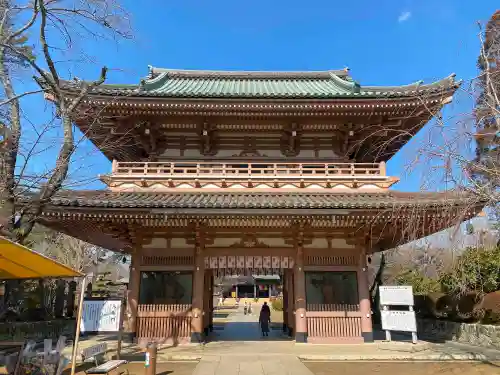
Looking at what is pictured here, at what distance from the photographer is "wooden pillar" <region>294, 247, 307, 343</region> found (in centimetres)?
1146

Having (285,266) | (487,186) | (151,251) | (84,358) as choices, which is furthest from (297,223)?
(84,358)

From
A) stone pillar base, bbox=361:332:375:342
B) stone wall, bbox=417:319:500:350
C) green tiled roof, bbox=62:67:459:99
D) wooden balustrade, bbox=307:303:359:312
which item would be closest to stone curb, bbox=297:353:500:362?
stone pillar base, bbox=361:332:375:342

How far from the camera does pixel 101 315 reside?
904cm

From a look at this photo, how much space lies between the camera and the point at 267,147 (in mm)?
14203

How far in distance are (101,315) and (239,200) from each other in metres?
5.01

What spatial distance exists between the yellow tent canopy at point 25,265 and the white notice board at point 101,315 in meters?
1.85

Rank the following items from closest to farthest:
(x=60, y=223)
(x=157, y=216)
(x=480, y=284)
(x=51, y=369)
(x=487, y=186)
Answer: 1. (x=487, y=186)
2. (x=51, y=369)
3. (x=157, y=216)
4. (x=60, y=223)
5. (x=480, y=284)

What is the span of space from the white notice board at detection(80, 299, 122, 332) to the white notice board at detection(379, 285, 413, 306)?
8.78 m

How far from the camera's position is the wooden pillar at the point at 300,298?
11461mm

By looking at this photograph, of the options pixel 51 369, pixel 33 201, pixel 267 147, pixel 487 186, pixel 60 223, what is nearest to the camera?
pixel 487 186

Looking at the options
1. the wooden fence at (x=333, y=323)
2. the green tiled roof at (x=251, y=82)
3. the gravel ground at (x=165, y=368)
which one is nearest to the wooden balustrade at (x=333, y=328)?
the wooden fence at (x=333, y=323)

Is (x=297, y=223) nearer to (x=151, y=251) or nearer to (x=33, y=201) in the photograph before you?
(x=151, y=251)

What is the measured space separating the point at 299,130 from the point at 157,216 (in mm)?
6435

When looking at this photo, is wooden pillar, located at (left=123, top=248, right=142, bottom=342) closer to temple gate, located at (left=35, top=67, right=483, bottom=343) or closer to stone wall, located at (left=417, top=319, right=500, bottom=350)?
temple gate, located at (left=35, top=67, right=483, bottom=343)
